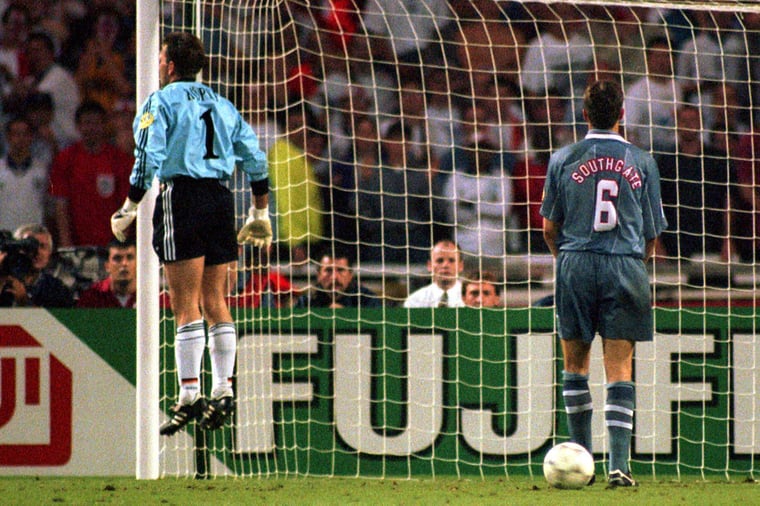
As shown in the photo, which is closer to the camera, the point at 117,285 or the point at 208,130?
the point at 208,130

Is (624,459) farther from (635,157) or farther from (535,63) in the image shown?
(535,63)

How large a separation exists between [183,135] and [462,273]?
10.3 feet

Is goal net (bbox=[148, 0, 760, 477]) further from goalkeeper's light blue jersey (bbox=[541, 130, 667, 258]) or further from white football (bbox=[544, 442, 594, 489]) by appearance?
white football (bbox=[544, 442, 594, 489])

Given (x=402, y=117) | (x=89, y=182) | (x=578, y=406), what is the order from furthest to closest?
(x=89, y=182), (x=402, y=117), (x=578, y=406)

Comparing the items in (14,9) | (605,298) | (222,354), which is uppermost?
(14,9)

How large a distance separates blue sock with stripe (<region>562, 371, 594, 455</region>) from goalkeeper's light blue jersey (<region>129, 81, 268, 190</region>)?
1891 millimetres

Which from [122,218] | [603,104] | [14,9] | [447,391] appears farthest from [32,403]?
[14,9]

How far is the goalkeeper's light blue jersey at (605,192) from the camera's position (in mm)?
Answer: 5461

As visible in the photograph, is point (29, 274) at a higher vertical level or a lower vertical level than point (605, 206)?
lower

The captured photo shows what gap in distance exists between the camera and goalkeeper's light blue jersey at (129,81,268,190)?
18.6 feet

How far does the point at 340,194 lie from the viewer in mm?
9297

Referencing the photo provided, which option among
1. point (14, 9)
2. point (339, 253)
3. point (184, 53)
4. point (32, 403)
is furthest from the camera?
point (14, 9)

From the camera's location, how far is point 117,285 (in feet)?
26.0

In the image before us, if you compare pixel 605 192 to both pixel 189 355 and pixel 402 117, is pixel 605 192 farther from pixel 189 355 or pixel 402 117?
pixel 402 117
